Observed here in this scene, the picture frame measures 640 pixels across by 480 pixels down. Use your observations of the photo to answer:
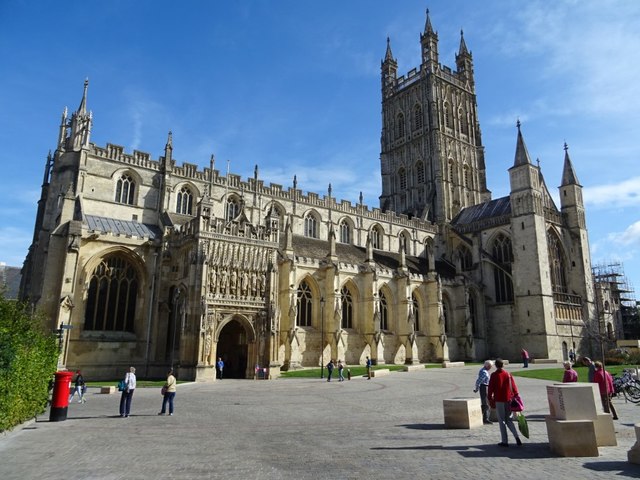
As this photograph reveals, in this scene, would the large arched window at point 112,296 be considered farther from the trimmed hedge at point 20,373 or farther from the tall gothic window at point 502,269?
the tall gothic window at point 502,269

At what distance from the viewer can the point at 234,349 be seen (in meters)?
32.7

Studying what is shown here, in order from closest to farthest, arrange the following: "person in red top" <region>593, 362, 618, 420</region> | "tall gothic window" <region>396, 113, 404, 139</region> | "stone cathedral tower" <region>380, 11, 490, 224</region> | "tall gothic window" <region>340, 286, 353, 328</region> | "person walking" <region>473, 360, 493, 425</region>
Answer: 1. "person in red top" <region>593, 362, 618, 420</region>
2. "person walking" <region>473, 360, 493, 425</region>
3. "tall gothic window" <region>340, 286, 353, 328</region>
4. "stone cathedral tower" <region>380, 11, 490, 224</region>
5. "tall gothic window" <region>396, 113, 404, 139</region>

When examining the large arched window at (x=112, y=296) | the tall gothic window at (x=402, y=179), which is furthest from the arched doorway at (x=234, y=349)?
the tall gothic window at (x=402, y=179)

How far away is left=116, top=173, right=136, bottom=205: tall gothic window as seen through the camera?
3491 centimetres

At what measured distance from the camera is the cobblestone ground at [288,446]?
25.1 ft

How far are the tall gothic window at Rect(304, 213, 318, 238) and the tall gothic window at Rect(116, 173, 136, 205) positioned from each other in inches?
634

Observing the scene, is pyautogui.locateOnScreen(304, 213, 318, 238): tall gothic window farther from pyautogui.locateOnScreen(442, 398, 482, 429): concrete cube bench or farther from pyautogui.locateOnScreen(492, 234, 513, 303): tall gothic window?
pyautogui.locateOnScreen(442, 398, 482, 429): concrete cube bench

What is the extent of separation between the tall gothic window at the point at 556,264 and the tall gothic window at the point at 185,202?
36.3 m

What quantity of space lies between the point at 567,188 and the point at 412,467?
53.1m

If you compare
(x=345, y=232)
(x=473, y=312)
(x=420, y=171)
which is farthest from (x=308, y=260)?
(x=420, y=171)

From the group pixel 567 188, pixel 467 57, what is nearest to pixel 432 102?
pixel 467 57

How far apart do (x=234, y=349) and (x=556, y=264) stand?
1404 inches

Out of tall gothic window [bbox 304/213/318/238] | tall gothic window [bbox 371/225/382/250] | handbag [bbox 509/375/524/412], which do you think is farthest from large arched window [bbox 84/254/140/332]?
tall gothic window [bbox 371/225/382/250]

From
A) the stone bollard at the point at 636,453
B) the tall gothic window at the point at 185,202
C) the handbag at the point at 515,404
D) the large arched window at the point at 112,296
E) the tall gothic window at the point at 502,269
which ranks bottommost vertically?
the stone bollard at the point at 636,453
